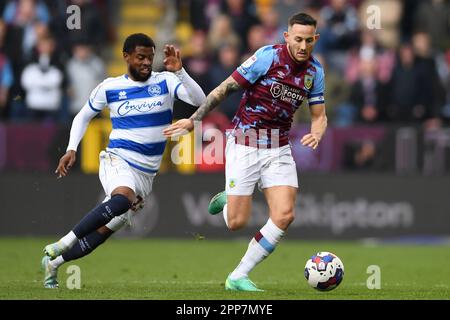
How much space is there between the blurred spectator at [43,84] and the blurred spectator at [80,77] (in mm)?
274

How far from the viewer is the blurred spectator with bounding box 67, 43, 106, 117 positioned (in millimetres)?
20578

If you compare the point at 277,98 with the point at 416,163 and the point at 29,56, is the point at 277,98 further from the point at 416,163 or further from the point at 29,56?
the point at 29,56

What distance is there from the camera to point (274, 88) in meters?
11.6

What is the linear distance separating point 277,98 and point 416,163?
848 cm

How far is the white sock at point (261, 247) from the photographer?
455 inches

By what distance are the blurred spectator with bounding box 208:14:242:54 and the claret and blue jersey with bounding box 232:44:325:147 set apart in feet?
31.8

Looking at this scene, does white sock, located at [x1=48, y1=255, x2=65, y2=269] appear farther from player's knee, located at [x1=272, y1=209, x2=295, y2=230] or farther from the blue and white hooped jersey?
player's knee, located at [x1=272, y1=209, x2=295, y2=230]

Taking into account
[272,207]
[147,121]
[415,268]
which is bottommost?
[415,268]

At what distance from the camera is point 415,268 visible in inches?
603

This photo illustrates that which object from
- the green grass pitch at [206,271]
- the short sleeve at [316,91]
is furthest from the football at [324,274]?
the short sleeve at [316,91]

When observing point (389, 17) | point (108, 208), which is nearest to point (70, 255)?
point (108, 208)

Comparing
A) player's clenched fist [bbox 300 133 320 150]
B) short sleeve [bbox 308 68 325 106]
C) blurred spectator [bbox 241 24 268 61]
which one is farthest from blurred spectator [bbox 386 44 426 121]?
player's clenched fist [bbox 300 133 320 150]

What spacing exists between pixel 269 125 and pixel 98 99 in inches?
68.5
